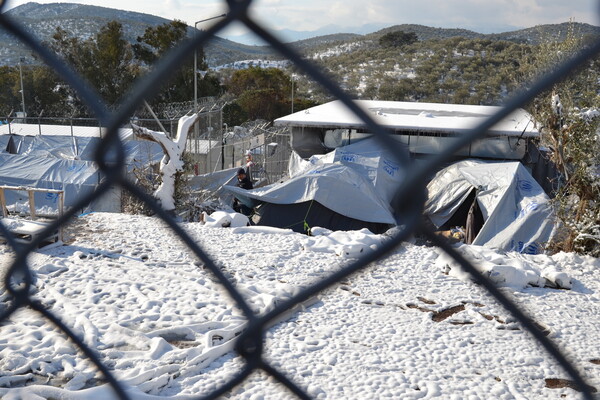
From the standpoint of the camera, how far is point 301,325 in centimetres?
353

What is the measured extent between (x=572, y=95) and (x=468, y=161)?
2372mm

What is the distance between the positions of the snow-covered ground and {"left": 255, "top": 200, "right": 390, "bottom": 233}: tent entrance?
97.3 inches

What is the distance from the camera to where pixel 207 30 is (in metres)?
0.48

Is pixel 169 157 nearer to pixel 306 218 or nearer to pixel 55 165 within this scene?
pixel 306 218

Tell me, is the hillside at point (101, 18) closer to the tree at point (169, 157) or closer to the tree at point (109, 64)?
the tree at point (109, 64)

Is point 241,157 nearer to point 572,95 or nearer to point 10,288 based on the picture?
point 572,95

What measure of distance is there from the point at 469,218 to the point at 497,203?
1.77ft

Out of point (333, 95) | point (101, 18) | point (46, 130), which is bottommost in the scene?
point (46, 130)

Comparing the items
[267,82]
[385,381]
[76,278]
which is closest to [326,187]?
[76,278]

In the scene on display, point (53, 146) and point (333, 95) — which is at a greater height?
point (333, 95)

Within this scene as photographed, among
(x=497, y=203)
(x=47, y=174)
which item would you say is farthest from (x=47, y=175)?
(x=497, y=203)

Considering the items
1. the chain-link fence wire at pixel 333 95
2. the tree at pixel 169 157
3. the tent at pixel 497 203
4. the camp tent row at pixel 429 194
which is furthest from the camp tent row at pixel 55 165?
the chain-link fence wire at pixel 333 95

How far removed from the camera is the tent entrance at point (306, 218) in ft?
25.2

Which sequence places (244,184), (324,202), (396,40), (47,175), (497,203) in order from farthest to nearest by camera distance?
(47,175)
(244,184)
(324,202)
(497,203)
(396,40)
